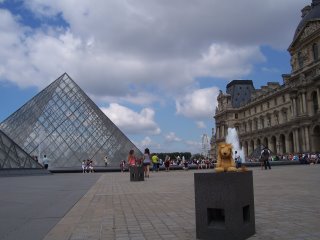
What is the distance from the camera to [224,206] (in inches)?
181

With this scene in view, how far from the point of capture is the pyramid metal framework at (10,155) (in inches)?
884

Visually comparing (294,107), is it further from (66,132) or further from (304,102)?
(66,132)

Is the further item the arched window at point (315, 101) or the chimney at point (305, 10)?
the chimney at point (305, 10)

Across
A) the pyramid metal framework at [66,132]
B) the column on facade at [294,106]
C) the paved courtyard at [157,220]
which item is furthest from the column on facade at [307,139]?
the paved courtyard at [157,220]

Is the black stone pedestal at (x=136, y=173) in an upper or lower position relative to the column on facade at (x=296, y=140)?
lower

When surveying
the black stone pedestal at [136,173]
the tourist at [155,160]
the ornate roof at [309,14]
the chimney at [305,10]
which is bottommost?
the black stone pedestal at [136,173]

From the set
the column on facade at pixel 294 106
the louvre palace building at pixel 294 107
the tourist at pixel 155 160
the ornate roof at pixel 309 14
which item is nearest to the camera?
the tourist at pixel 155 160

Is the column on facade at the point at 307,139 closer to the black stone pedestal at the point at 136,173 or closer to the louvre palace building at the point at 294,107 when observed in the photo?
the louvre palace building at the point at 294,107

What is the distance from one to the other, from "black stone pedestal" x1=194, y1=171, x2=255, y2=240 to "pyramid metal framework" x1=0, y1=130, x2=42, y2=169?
1921 cm

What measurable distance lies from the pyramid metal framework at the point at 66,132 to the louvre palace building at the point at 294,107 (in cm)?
3553

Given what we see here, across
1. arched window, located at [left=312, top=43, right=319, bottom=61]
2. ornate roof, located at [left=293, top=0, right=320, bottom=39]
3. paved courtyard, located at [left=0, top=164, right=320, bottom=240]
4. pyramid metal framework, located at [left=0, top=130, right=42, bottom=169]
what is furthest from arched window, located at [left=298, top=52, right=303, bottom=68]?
paved courtyard, located at [left=0, top=164, right=320, bottom=240]

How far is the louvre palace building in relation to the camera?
61844mm

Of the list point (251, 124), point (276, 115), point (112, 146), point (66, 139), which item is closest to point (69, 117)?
point (66, 139)

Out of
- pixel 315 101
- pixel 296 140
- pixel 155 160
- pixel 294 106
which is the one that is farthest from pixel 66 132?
pixel 294 106
